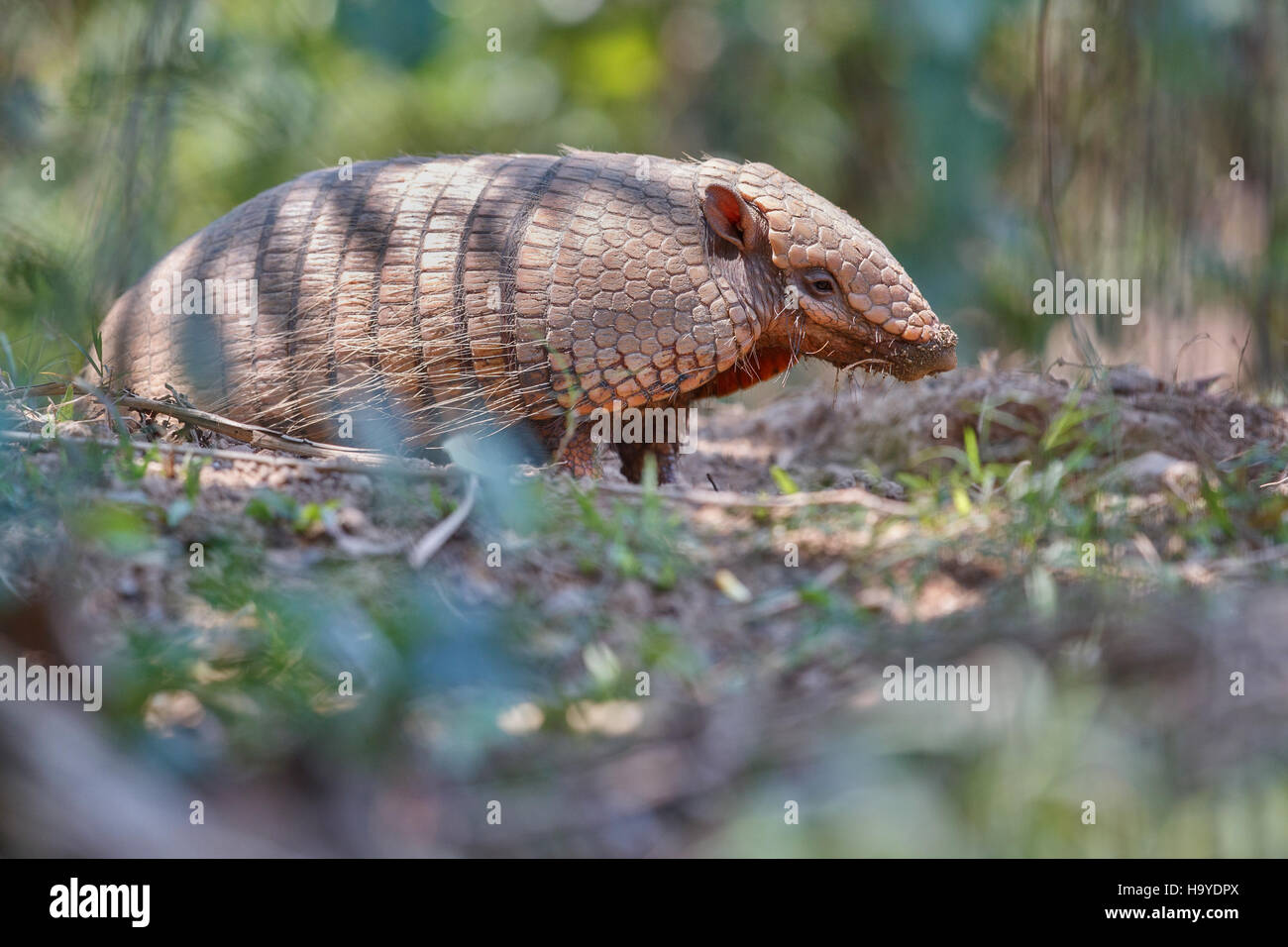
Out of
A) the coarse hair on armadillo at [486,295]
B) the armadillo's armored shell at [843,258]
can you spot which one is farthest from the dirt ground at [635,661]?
the armadillo's armored shell at [843,258]

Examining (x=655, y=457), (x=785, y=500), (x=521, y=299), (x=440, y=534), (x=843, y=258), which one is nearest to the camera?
(x=440, y=534)

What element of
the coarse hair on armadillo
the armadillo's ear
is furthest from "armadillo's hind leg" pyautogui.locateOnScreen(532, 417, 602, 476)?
the armadillo's ear

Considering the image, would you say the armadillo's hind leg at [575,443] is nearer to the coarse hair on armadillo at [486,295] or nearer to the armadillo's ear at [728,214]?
the coarse hair on armadillo at [486,295]

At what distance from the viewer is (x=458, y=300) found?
508 cm

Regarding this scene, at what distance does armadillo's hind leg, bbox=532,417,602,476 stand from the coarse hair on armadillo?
147 mm

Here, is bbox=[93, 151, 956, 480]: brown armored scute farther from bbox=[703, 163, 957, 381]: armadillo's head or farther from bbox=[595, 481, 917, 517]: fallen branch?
A: bbox=[595, 481, 917, 517]: fallen branch

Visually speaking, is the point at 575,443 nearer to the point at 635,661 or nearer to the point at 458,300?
the point at 458,300

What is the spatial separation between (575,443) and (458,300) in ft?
2.73

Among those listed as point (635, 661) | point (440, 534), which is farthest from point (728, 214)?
point (635, 661)

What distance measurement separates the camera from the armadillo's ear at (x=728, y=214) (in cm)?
511

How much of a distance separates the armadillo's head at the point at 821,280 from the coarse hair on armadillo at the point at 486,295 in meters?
0.01

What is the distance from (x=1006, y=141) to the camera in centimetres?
1218

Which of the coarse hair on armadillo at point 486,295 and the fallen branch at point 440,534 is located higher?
the coarse hair on armadillo at point 486,295

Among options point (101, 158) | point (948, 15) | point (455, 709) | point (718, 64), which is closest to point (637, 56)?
point (718, 64)
